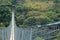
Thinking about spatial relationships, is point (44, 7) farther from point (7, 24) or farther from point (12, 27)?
point (12, 27)

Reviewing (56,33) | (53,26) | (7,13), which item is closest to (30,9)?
(7,13)

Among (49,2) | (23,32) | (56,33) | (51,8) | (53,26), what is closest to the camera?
(23,32)

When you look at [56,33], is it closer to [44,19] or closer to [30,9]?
[44,19]

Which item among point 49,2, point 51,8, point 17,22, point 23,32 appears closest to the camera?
point 23,32

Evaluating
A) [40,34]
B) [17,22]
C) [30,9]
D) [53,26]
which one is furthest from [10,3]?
[40,34]

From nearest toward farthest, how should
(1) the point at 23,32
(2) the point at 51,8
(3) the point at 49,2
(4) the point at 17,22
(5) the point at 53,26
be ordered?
(1) the point at 23,32 → (5) the point at 53,26 → (4) the point at 17,22 → (2) the point at 51,8 → (3) the point at 49,2

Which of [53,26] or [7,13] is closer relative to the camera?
[53,26]
